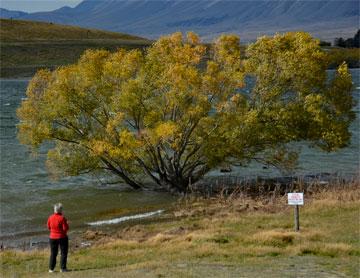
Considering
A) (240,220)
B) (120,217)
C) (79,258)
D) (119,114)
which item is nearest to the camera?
(79,258)

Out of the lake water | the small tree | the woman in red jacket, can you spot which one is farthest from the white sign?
the small tree

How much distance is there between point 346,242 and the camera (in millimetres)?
24344

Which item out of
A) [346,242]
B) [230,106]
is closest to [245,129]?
[230,106]

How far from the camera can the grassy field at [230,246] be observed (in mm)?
20094

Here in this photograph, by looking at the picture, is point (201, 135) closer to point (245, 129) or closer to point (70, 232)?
point (245, 129)

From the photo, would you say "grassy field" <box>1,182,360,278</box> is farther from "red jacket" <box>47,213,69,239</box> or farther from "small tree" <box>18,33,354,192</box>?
"small tree" <box>18,33,354,192</box>

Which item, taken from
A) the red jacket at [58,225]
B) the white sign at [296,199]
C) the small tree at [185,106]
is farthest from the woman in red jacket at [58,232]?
the small tree at [185,106]

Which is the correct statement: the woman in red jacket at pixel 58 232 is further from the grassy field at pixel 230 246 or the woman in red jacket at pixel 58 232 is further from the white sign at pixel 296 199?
the white sign at pixel 296 199

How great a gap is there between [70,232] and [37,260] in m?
7.83

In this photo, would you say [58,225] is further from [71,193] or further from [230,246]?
[71,193]

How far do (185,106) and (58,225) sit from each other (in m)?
20.4

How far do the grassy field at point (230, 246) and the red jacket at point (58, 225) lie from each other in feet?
4.09

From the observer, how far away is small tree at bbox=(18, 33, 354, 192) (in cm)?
4047

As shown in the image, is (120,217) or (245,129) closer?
(120,217)
